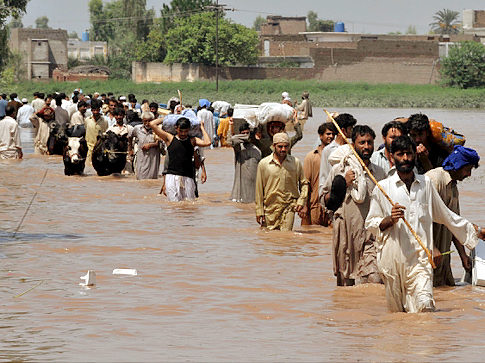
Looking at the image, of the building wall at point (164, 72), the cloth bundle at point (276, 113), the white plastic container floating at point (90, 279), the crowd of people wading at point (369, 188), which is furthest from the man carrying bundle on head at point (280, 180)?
the building wall at point (164, 72)

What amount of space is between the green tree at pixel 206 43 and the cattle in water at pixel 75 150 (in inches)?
2724

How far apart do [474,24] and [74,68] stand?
3979cm

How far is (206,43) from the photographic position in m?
89.7

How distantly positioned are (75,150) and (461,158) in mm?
12614

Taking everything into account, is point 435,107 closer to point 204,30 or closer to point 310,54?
point 310,54

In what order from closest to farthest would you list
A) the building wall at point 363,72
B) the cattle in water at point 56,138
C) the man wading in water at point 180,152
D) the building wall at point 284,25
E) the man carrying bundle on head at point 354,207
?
the man carrying bundle on head at point 354,207, the man wading in water at point 180,152, the cattle in water at point 56,138, the building wall at point 363,72, the building wall at point 284,25

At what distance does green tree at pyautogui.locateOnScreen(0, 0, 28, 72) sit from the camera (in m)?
34.9

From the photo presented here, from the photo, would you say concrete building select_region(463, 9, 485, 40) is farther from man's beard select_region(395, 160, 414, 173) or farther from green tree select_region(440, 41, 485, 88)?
man's beard select_region(395, 160, 414, 173)

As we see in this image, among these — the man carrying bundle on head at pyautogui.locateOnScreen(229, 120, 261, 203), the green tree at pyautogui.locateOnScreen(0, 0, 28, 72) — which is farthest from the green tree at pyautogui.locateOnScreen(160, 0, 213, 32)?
the man carrying bundle on head at pyautogui.locateOnScreen(229, 120, 261, 203)

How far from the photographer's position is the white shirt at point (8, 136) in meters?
21.0

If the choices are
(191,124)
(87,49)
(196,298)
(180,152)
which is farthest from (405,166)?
(87,49)

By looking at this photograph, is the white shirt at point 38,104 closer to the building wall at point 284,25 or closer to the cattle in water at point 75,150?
the cattle in water at point 75,150

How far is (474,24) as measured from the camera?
4218 inches

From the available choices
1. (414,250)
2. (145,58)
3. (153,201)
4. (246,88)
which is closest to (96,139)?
(153,201)
